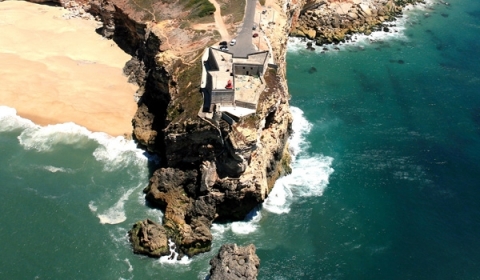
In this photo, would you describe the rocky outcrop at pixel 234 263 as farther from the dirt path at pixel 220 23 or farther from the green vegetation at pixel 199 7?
the green vegetation at pixel 199 7

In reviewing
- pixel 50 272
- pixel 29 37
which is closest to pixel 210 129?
pixel 50 272

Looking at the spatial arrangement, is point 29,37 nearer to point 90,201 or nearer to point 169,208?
point 90,201

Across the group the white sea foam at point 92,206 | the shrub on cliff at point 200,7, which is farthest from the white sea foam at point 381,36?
the white sea foam at point 92,206

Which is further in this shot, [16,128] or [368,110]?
[368,110]

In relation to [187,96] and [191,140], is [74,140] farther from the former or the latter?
[191,140]

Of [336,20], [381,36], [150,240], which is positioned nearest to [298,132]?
[150,240]
